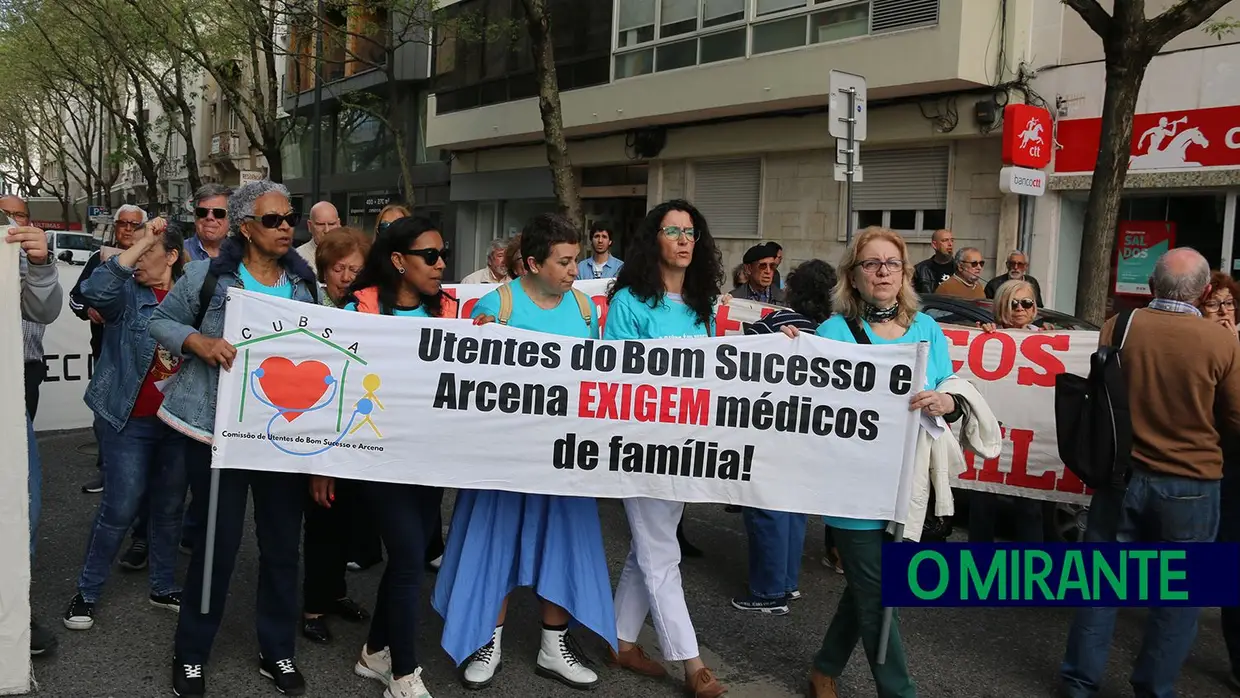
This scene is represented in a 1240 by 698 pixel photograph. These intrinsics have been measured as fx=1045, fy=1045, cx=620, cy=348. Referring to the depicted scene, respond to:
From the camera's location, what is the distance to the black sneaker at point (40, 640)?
4.25m

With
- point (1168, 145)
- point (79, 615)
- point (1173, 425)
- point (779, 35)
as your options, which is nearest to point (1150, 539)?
point (1173, 425)

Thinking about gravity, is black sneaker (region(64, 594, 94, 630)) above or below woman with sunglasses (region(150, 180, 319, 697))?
below

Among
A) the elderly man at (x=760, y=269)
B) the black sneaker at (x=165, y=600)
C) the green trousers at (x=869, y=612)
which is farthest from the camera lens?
the elderly man at (x=760, y=269)

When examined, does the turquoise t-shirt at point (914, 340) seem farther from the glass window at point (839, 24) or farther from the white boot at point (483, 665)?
the glass window at point (839, 24)

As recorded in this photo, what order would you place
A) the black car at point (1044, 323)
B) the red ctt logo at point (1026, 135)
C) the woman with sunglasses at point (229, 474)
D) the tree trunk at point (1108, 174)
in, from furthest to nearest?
the red ctt logo at point (1026, 135), the tree trunk at point (1108, 174), the black car at point (1044, 323), the woman with sunglasses at point (229, 474)

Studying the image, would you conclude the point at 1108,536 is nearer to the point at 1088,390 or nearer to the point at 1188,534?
the point at 1188,534

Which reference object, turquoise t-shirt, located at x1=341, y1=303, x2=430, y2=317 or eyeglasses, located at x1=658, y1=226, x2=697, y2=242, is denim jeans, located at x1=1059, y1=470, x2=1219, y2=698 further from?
turquoise t-shirt, located at x1=341, y1=303, x2=430, y2=317

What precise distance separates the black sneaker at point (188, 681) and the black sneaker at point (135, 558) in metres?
1.75

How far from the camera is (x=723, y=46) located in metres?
16.7

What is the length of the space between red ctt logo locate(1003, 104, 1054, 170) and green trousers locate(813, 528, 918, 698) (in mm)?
9935

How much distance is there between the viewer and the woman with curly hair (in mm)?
4105

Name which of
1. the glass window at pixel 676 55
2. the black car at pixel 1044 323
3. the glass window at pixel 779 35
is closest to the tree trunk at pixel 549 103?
the glass window at pixel 779 35

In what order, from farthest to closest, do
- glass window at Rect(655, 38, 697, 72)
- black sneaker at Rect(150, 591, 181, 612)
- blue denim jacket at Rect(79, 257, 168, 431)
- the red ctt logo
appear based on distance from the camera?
glass window at Rect(655, 38, 697, 72)
the red ctt logo
black sneaker at Rect(150, 591, 181, 612)
blue denim jacket at Rect(79, 257, 168, 431)

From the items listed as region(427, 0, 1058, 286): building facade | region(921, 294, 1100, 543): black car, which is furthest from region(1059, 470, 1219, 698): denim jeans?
region(427, 0, 1058, 286): building facade
